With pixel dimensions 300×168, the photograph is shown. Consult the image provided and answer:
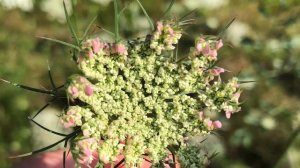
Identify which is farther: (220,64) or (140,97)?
(220,64)

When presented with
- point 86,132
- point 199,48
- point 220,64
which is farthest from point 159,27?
point 220,64

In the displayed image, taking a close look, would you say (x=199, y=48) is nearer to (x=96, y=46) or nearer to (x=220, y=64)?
(x=96, y=46)

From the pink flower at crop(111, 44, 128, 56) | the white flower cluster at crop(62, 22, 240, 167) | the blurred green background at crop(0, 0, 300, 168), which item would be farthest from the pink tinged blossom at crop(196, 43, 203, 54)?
the blurred green background at crop(0, 0, 300, 168)

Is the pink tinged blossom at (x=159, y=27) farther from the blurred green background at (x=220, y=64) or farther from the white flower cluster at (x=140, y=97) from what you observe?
the blurred green background at (x=220, y=64)

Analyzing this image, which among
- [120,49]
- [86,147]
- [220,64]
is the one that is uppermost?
[220,64]

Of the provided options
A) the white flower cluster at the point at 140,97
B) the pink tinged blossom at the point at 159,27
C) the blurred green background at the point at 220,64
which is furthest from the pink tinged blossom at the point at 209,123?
the blurred green background at the point at 220,64
